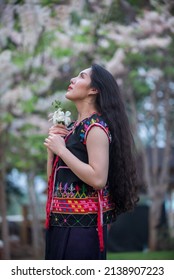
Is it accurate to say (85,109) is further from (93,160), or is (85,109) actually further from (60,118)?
(93,160)

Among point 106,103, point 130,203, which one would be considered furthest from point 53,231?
point 106,103

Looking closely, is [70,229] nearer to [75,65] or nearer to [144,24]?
[144,24]

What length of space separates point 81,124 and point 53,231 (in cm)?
31

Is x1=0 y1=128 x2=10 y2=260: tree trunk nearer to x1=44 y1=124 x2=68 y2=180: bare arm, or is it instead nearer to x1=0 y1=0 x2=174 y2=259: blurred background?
x1=0 y1=0 x2=174 y2=259: blurred background

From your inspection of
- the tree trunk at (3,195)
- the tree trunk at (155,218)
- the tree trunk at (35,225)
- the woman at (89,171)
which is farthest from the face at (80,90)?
the tree trunk at (155,218)

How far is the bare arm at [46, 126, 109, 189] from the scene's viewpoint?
1.49 meters

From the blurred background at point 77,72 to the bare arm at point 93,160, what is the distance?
8.41 feet

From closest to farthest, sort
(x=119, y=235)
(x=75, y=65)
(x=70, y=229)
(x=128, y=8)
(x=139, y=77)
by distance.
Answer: (x=70, y=229), (x=128, y=8), (x=75, y=65), (x=139, y=77), (x=119, y=235)

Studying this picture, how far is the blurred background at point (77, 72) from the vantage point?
18.1ft

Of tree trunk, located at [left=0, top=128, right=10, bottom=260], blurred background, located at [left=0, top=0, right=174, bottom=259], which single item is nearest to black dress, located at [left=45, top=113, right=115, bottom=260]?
blurred background, located at [left=0, top=0, right=174, bottom=259]

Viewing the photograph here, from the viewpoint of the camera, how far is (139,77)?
8.08m

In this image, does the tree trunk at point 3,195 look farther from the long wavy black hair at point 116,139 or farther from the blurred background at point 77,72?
the long wavy black hair at point 116,139

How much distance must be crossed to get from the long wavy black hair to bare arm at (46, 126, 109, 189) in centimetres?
9

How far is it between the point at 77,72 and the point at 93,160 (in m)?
5.82
